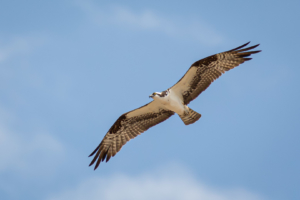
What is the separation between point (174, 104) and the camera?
618 inches

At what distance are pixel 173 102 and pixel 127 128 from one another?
2.25 m

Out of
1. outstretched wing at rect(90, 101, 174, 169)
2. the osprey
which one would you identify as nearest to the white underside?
the osprey

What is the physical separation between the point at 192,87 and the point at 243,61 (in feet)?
6.23

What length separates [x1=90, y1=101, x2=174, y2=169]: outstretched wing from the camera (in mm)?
16625

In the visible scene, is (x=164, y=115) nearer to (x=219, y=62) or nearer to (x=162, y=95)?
(x=162, y=95)

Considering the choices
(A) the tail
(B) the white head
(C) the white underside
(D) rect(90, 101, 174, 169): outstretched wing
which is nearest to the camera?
(B) the white head

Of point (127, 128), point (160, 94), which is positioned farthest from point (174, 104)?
point (127, 128)

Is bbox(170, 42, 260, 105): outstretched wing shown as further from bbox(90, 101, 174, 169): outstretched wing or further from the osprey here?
bbox(90, 101, 174, 169): outstretched wing

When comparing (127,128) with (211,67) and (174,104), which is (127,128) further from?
(211,67)

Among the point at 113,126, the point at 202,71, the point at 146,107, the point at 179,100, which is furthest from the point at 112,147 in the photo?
the point at 202,71

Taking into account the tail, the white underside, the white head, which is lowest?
the tail

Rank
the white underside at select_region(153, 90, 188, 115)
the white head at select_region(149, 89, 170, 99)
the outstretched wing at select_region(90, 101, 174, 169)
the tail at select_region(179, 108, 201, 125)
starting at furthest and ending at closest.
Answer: the outstretched wing at select_region(90, 101, 174, 169), the tail at select_region(179, 108, 201, 125), the white underside at select_region(153, 90, 188, 115), the white head at select_region(149, 89, 170, 99)

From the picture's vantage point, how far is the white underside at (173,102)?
51.3 ft

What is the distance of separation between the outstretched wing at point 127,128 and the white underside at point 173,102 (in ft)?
2.25
